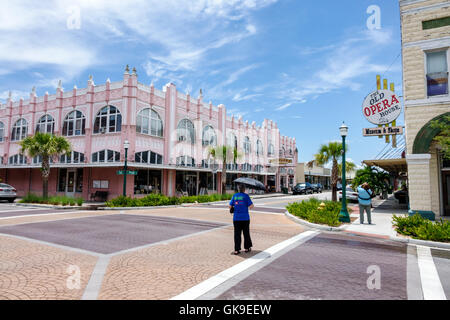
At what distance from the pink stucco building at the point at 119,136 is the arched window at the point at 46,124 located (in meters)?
0.10

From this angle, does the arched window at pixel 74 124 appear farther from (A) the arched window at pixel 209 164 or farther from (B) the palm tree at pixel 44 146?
(A) the arched window at pixel 209 164

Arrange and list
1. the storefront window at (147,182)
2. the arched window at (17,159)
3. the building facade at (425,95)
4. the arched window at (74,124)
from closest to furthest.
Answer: the building facade at (425,95)
the storefront window at (147,182)
the arched window at (74,124)
the arched window at (17,159)

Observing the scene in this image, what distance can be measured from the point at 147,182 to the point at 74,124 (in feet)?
30.8

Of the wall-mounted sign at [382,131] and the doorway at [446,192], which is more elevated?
the wall-mounted sign at [382,131]

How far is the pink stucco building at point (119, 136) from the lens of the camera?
24281mm

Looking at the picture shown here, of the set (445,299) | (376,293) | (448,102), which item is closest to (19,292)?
(376,293)

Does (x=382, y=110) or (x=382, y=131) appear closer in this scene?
(x=382, y=131)

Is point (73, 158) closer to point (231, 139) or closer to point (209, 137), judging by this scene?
point (209, 137)

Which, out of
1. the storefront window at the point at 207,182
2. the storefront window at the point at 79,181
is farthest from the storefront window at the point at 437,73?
the storefront window at the point at 79,181

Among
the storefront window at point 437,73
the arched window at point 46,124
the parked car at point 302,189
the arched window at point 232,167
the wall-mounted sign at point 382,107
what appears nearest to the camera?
the storefront window at point 437,73

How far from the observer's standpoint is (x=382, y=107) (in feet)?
45.3

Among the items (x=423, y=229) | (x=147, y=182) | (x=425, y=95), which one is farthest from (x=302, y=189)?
(x=423, y=229)
